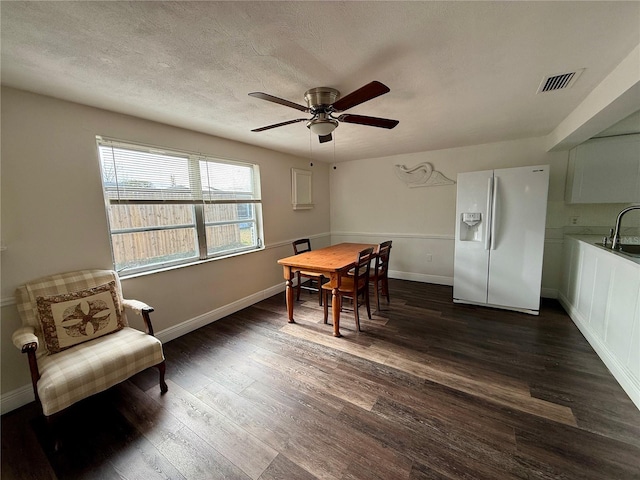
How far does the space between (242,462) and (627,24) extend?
3096mm

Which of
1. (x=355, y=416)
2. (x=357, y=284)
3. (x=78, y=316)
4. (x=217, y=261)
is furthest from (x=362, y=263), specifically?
(x=78, y=316)

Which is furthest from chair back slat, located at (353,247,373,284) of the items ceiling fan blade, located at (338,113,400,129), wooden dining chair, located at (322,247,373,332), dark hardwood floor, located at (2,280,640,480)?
ceiling fan blade, located at (338,113,400,129)

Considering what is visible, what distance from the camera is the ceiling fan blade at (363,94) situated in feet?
4.84

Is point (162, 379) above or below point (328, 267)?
below

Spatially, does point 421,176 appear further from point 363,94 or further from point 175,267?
point 175,267

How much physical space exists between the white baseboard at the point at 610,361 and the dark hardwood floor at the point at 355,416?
5 cm

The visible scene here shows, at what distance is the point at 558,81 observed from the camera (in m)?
1.86

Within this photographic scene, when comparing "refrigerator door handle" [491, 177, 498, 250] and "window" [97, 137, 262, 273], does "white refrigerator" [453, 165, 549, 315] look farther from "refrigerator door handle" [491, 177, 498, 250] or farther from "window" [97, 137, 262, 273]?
"window" [97, 137, 262, 273]

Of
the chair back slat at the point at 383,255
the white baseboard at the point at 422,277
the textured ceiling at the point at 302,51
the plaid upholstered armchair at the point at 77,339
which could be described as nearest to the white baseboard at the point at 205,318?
the white baseboard at the point at 422,277

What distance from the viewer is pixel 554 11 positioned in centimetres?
120

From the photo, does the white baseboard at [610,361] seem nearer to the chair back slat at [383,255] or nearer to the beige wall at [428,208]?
the beige wall at [428,208]

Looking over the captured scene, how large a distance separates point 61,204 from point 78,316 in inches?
35.9

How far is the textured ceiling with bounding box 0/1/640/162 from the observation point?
117 cm

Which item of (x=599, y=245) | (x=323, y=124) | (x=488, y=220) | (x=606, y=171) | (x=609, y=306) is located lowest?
(x=609, y=306)
